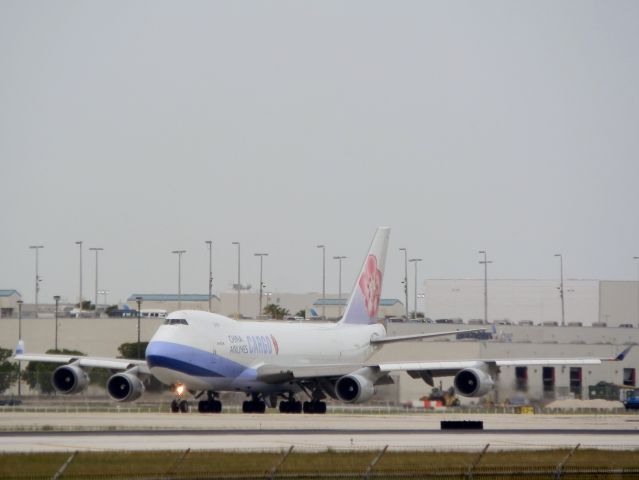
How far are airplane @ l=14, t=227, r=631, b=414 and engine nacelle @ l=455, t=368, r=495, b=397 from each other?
56 mm

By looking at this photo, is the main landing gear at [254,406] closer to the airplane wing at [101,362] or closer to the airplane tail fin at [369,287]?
the airplane wing at [101,362]

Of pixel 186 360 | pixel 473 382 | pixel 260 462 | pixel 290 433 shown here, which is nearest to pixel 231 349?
pixel 186 360

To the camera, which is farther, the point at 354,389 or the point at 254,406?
the point at 254,406

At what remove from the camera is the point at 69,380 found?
264 feet

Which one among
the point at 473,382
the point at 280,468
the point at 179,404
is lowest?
the point at 179,404

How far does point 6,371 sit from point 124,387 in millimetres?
37547

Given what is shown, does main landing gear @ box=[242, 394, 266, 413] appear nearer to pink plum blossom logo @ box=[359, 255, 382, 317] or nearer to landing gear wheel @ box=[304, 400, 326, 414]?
→ landing gear wheel @ box=[304, 400, 326, 414]

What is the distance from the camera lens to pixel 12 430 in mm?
55062

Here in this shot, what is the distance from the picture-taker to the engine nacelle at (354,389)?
75.4 metres

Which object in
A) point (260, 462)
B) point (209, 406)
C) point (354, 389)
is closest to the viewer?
Answer: point (260, 462)

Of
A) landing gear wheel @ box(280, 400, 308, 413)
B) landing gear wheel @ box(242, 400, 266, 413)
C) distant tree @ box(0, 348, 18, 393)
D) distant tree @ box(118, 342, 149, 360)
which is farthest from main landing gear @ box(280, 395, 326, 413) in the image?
distant tree @ box(118, 342, 149, 360)

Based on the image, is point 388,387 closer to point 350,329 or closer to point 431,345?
point 350,329

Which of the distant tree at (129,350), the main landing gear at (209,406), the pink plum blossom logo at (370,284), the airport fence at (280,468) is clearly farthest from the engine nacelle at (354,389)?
the distant tree at (129,350)

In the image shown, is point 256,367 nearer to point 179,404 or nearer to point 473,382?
point 179,404
